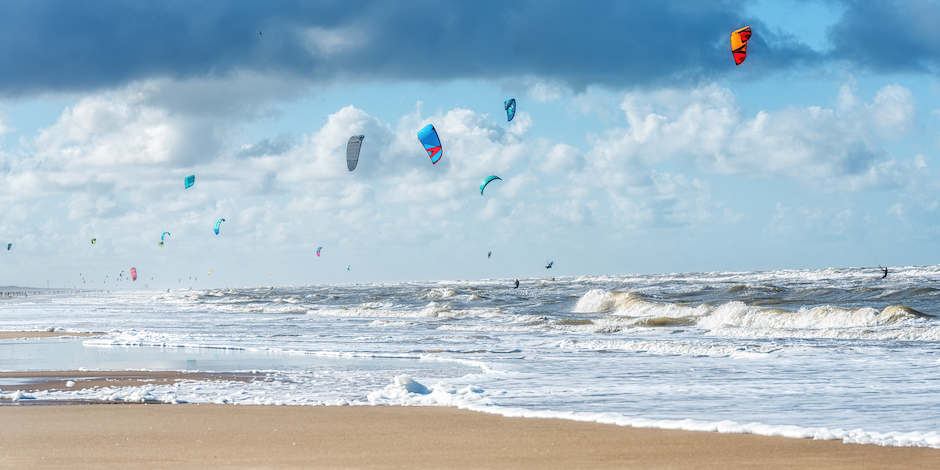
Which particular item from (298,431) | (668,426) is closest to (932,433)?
(668,426)

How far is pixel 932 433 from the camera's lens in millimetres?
6098

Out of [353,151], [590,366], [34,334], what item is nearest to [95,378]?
[590,366]

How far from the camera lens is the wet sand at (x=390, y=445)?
5.34 meters

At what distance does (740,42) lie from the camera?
71.9 ft

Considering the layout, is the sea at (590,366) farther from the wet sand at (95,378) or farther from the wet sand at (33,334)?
the wet sand at (33,334)

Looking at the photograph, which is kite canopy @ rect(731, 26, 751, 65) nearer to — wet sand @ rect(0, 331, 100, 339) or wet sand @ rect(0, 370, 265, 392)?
wet sand @ rect(0, 370, 265, 392)

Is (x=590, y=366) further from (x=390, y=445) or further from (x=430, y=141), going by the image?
(x=430, y=141)

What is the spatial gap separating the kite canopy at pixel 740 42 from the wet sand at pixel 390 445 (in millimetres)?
17589

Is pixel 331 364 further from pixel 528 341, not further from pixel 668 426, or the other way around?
pixel 668 426

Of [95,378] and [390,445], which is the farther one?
[95,378]

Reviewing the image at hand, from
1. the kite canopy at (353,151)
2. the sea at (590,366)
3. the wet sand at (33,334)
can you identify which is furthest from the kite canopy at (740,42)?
the wet sand at (33,334)

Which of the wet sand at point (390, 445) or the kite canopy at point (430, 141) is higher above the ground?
the kite canopy at point (430, 141)

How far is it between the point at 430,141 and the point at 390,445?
69.8 ft

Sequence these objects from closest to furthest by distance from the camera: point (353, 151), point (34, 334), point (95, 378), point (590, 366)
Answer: point (95, 378) < point (590, 366) < point (34, 334) < point (353, 151)
